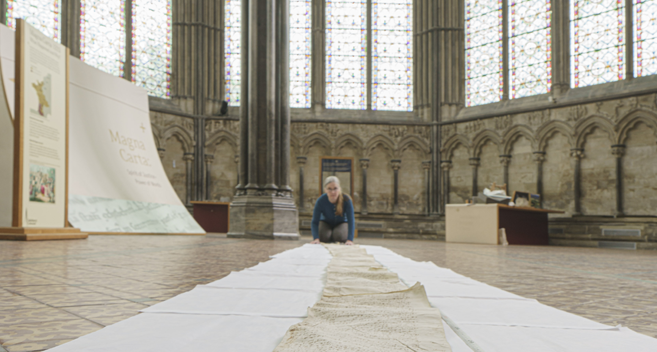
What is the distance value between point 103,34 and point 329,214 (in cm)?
1082

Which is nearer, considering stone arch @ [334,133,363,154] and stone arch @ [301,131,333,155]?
stone arch @ [301,131,333,155]

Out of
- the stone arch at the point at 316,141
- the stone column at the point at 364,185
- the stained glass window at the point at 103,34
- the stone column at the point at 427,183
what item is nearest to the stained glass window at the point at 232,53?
the stone arch at the point at 316,141

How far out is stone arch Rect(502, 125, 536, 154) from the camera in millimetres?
13461

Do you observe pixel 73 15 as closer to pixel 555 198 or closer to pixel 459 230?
pixel 459 230

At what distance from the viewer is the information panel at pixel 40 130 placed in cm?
546

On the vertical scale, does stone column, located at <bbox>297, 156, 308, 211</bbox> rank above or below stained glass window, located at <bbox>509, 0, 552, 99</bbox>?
below

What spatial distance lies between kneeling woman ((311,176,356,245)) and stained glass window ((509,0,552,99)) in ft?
32.6

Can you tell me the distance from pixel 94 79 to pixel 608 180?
1170 centimetres

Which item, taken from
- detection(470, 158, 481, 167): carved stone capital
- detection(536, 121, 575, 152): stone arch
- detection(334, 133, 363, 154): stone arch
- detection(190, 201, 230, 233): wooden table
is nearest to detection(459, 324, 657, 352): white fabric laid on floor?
detection(190, 201, 230, 233): wooden table

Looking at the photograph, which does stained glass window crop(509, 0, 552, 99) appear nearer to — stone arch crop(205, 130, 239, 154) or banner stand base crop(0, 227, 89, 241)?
stone arch crop(205, 130, 239, 154)

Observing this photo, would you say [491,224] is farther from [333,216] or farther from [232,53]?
[232,53]

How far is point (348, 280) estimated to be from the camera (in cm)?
221

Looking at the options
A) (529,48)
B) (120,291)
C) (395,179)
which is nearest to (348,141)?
(395,179)

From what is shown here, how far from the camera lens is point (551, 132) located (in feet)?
43.2
